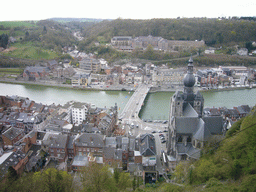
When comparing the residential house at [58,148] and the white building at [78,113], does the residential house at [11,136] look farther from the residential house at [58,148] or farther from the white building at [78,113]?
the white building at [78,113]

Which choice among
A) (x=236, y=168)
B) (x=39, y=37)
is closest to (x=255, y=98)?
(x=236, y=168)

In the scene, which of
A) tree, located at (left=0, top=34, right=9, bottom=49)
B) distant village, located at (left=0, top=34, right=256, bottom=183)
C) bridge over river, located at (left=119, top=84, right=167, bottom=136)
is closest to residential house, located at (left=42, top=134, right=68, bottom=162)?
distant village, located at (left=0, top=34, right=256, bottom=183)

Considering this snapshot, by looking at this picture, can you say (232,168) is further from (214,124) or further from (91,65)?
(91,65)

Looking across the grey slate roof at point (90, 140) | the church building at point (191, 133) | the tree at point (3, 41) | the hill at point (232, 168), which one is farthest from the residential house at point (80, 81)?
the tree at point (3, 41)

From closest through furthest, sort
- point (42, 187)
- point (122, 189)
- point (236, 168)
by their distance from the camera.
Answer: point (236, 168), point (42, 187), point (122, 189)

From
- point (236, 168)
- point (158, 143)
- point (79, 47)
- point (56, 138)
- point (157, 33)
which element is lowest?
point (158, 143)

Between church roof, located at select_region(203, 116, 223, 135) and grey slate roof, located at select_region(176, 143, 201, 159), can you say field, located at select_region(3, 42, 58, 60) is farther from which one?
church roof, located at select_region(203, 116, 223, 135)

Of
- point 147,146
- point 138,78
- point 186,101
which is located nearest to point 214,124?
point 186,101

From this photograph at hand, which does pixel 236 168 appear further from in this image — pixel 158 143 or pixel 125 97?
pixel 125 97
